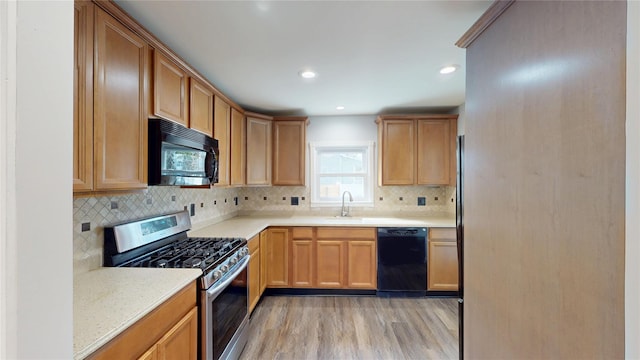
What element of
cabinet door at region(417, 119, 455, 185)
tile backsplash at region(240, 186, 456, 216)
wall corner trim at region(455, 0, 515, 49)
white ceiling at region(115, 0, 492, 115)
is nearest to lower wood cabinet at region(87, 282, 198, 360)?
white ceiling at region(115, 0, 492, 115)

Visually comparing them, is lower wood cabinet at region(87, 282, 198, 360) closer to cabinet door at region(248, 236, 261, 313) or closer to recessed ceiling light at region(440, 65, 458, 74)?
cabinet door at region(248, 236, 261, 313)

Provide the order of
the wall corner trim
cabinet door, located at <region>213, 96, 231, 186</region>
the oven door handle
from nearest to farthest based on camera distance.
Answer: the wall corner trim < the oven door handle < cabinet door, located at <region>213, 96, 231, 186</region>

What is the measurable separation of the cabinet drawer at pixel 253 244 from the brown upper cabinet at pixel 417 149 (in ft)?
5.81

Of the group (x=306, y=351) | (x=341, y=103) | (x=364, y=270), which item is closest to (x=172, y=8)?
(x=341, y=103)

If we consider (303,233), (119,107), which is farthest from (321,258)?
(119,107)

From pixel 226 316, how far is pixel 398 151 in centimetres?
268

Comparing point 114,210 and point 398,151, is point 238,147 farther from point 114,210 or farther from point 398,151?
point 398,151

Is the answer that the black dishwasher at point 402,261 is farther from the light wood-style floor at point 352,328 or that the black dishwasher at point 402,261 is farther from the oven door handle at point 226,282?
the oven door handle at point 226,282

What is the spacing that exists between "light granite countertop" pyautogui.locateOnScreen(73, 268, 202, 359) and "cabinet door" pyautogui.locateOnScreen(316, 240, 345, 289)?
1845 mm

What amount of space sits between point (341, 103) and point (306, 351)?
2599 mm

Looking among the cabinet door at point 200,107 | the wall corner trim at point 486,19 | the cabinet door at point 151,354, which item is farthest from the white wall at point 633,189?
the cabinet door at point 200,107

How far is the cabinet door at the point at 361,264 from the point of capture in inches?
122

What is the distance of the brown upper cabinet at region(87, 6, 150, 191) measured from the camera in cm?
121

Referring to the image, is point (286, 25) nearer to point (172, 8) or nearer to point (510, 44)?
point (172, 8)
